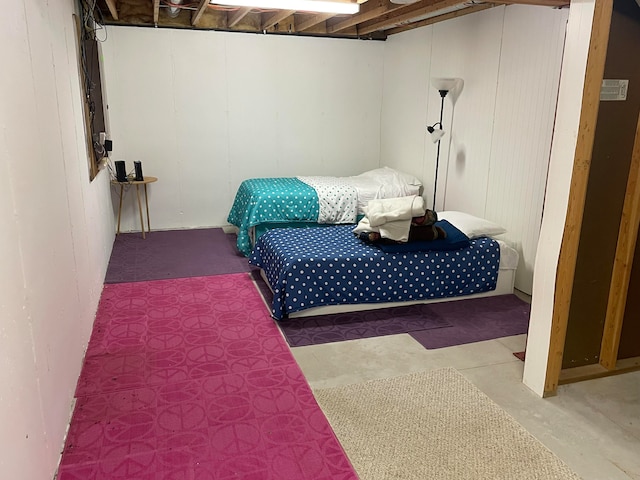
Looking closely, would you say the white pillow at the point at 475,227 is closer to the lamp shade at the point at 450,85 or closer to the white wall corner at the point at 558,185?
the lamp shade at the point at 450,85

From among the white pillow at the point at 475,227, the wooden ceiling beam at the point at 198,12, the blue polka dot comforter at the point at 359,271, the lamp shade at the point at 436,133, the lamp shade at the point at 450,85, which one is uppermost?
the wooden ceiling beam at the point at 198,12

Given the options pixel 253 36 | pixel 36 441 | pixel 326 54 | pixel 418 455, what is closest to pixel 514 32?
pixel 326 54

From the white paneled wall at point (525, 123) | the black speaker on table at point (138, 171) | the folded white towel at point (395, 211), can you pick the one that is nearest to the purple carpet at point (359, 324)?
the folded white towel at point (395, 211)

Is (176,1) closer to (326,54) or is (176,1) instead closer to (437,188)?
(326,54)

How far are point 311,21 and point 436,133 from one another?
1.84 m

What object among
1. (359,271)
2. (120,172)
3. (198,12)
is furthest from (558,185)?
(120,172)

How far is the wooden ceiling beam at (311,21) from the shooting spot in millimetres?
5176

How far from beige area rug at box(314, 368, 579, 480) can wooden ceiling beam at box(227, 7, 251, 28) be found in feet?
12.2

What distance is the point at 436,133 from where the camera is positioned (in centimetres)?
522

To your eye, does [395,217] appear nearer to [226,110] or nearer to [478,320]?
[478,320]

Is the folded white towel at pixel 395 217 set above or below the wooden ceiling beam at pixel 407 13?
below

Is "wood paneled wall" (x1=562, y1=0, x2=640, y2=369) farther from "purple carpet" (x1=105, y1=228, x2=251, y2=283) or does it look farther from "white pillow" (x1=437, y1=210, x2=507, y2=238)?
"purple carpet" (x1=105, y1=228, x2=251, y2=283)

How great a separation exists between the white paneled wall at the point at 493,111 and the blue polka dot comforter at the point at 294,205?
3.36 feet

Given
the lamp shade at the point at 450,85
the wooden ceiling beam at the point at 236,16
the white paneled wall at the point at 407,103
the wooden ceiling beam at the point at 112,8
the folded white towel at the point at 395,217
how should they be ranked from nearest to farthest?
the folded white towel at the point at 395,217
the wooden ceiling beam at the point at 112,8
the lamp shade at the point at 450,85
the wooden ceiling beam at the point at 236,16
the white paneled wall at the point at 407,103
